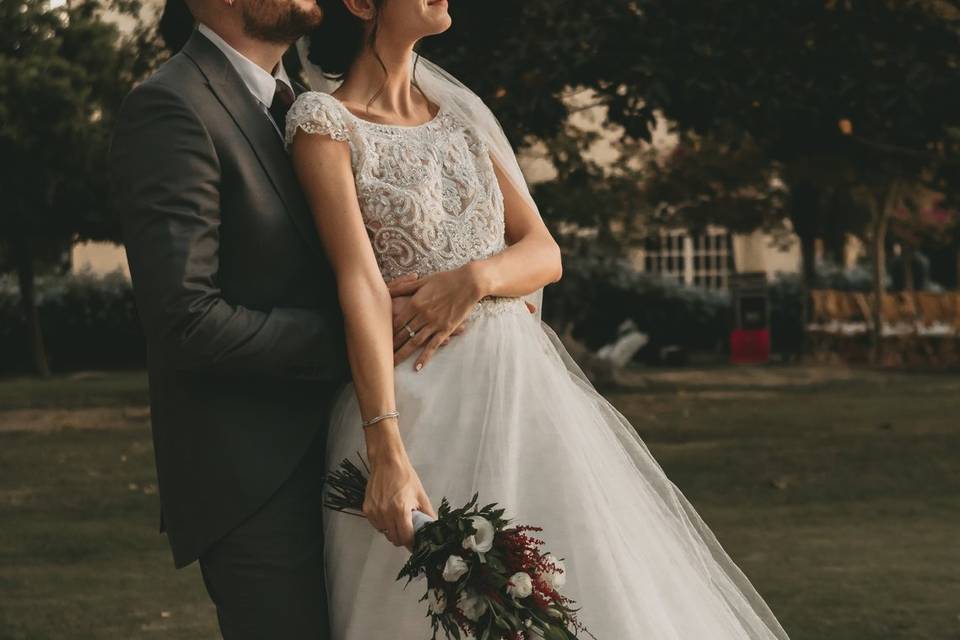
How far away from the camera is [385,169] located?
3.11 m

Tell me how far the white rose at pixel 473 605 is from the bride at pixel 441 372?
8.7 inches

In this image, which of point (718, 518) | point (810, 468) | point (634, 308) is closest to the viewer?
point (718, 518)

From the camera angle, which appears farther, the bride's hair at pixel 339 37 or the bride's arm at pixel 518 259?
the bride's hair at pixel 339 37

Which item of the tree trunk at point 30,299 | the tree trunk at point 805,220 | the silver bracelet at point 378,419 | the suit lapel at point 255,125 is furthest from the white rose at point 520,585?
the tree trunk at point 805,220

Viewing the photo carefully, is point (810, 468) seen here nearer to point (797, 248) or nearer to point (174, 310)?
point (174, 310)

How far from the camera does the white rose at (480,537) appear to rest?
261cm

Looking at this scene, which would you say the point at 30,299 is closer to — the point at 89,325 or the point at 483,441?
the point at 89,325

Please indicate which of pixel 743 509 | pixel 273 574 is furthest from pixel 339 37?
pixel 743 509

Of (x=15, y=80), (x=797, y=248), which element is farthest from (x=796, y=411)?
(x=797, y=248)

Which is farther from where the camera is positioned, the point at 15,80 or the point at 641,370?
the point at 641,370

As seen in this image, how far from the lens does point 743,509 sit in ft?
34.2

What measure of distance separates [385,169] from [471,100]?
1.63 ft

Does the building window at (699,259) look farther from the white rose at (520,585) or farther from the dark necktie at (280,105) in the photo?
the white rose at (520,585)

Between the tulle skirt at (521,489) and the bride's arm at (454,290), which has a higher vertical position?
the bride's arm at (454,290)
